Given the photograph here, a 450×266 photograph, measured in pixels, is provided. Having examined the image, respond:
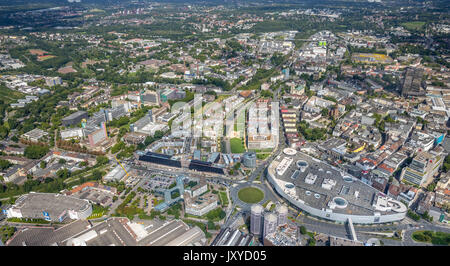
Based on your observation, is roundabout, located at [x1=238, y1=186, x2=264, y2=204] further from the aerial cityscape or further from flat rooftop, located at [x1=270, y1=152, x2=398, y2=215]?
flat rooftop, located at [x1=270, y1=152, x2=398, y2=215]

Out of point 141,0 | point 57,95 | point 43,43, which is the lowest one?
point 57,95

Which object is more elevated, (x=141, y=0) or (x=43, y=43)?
(x=141, y=0)

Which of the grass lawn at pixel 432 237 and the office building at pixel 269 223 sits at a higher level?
the office building at pixel 269 223

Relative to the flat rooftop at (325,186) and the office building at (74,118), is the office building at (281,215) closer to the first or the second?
the flat rooftop at (325,186)

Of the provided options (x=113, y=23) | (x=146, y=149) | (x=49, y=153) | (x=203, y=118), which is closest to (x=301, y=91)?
(x=203, y=118)

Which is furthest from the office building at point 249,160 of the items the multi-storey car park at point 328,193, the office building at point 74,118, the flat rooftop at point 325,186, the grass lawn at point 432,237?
the office building at point 74,118

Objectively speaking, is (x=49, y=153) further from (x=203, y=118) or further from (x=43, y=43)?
(x=43, y=43)

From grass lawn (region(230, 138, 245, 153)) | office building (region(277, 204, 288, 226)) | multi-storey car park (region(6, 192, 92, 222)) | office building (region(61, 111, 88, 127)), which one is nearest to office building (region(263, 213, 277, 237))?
office building (region(277, 204, 288, 226))
